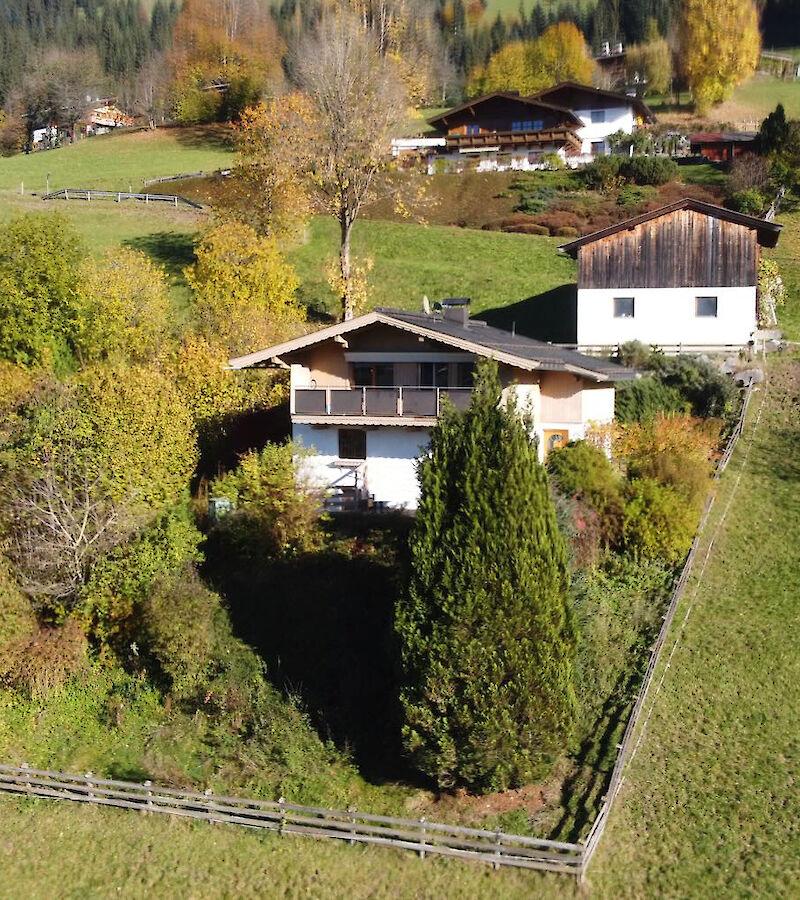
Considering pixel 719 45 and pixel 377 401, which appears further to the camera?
pixel 719 45

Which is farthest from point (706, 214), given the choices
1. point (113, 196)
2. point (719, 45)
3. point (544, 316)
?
point (719, 45)

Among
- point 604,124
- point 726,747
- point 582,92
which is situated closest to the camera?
point 726,747

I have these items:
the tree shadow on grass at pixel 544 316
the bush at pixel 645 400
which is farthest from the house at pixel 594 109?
the bush at pixel 645 400

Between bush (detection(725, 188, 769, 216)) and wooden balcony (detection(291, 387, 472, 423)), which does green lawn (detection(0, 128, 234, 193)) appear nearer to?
bush (detection(725, 188, 769, 216))

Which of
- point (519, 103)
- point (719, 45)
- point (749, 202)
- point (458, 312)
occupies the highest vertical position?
point (719, 45)

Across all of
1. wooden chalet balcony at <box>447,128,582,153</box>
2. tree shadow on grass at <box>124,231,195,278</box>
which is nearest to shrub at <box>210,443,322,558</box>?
tree shadow on grass at <box>124,231,195,278</box>

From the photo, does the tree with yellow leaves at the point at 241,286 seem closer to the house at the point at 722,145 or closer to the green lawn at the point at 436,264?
the green lawn at the point at 436,264

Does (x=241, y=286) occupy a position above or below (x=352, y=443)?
above

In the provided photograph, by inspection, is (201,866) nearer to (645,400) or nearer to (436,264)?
(645,400)
